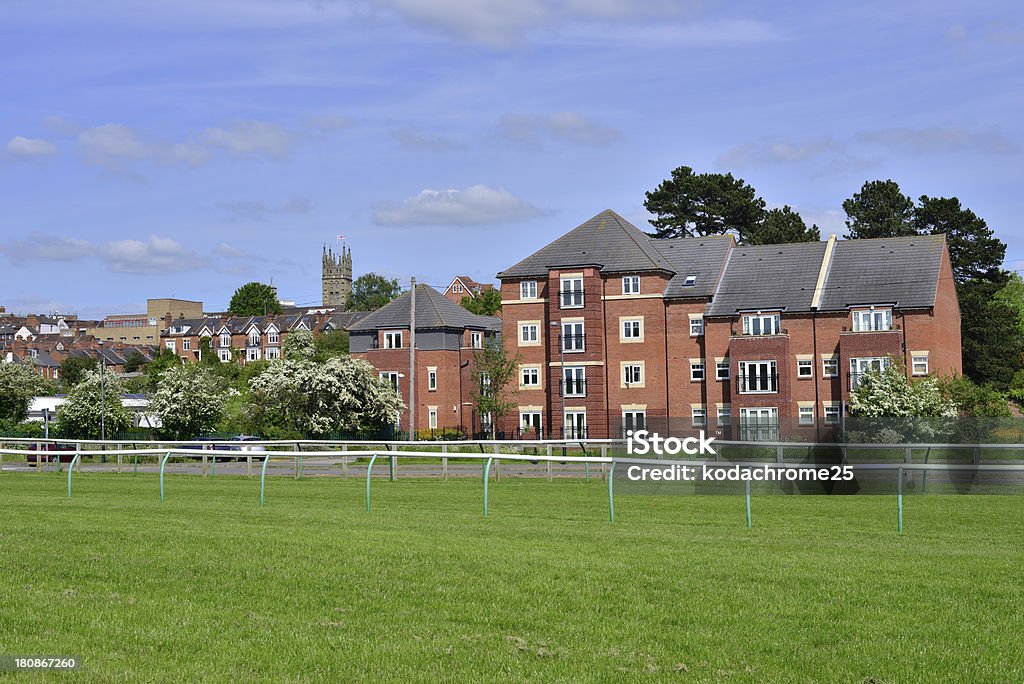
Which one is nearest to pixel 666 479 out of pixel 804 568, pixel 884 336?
pixel 804 568

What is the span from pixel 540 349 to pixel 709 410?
11712 millimetres

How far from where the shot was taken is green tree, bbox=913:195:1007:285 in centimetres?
9212

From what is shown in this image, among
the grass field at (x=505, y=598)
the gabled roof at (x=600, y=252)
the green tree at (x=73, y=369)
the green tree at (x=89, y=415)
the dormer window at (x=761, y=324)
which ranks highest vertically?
Answer: the gabled roof at (x=600, y=252)

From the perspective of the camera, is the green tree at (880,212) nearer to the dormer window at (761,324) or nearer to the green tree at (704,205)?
the green tree at (704,205)

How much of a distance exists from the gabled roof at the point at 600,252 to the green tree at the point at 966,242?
33106 mm

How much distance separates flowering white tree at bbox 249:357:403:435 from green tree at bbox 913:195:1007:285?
170ft

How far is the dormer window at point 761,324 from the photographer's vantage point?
65.1 m

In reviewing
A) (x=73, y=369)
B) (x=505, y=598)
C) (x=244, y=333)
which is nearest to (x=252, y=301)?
(x=244, y=333)

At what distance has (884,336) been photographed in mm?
62125

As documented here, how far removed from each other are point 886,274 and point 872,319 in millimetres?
3503

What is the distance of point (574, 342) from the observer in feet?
229

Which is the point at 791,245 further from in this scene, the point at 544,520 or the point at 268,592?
the point at 268,592

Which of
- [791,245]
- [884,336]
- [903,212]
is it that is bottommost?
[884,336]

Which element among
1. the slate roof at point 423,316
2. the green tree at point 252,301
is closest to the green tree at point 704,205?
the slate roof at point 423,316
